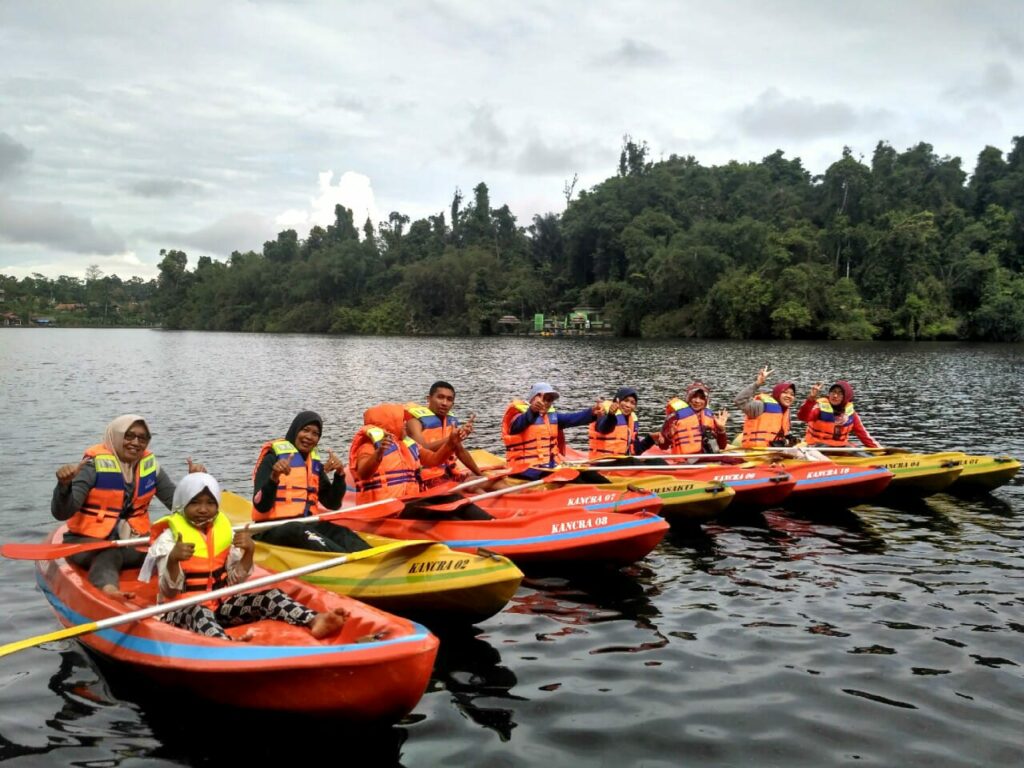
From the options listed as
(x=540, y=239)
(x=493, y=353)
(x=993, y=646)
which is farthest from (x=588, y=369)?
(x=540, y=239)

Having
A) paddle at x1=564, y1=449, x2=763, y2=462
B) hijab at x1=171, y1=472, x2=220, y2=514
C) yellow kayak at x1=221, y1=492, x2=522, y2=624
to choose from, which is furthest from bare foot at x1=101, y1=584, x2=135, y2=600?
paddle at x1=564, y1=449, x2=763, y2=462

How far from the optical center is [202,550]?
20.4 feet

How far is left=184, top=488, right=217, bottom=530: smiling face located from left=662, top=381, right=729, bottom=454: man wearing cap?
8268 millimetres

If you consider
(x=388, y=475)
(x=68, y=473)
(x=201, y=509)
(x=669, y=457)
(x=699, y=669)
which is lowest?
(x=699, y=669)

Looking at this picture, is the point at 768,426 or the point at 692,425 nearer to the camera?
the point at 692,425

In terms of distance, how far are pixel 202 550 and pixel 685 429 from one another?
329 inches

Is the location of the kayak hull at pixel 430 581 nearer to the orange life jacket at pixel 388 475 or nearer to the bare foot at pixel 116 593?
the bare foot at pixel 116 593

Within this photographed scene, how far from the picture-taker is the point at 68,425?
21.6 m

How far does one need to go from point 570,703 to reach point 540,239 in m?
109

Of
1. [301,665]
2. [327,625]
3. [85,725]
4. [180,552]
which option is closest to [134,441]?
[180,552]

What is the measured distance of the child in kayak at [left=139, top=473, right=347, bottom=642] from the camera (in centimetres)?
597

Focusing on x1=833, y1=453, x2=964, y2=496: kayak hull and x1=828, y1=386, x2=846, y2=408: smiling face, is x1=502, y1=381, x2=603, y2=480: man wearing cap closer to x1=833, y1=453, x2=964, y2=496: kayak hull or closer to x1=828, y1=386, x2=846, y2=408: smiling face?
x1=833, y1=453, x2=964, y2=496: kayak hull

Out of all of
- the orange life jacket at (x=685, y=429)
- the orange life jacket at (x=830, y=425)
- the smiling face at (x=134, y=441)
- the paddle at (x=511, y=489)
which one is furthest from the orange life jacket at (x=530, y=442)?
the smiling face at (x=134, y=441)

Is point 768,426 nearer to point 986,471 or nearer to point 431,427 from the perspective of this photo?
point 986,471
